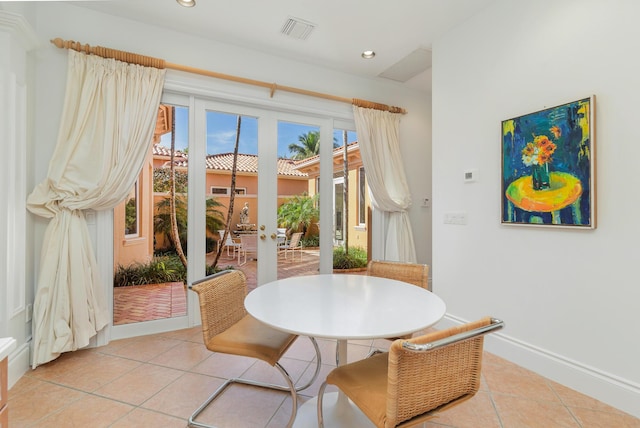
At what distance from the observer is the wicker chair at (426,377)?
1.04 meters

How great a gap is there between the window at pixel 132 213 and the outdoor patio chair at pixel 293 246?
1.54 m

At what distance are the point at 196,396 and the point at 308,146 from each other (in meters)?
2.87

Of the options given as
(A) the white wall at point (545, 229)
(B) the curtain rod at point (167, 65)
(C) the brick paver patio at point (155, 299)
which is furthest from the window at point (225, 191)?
(A) the white wall at point (545, 229)

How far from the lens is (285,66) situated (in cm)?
345

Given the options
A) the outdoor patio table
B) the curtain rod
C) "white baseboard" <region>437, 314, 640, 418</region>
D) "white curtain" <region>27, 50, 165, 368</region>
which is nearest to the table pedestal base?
the outdoor patio table

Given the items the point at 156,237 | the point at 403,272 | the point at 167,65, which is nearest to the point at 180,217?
the point at 156,237

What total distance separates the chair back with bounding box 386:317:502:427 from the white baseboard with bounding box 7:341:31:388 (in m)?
2.54

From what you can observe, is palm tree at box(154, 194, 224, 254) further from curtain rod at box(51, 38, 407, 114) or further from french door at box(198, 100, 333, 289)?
curtain rod at box(51, 38, 407, 114)

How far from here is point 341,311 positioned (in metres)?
1.47

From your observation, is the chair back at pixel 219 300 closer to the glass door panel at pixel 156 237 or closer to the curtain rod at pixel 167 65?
the glass door panel at pixel 156 237

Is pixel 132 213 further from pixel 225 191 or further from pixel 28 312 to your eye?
pixel 28 312

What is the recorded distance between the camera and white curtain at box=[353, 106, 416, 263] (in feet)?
12.4

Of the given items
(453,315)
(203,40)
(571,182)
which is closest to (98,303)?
(203,40)

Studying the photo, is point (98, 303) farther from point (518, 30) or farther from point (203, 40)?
point (518, 30)
